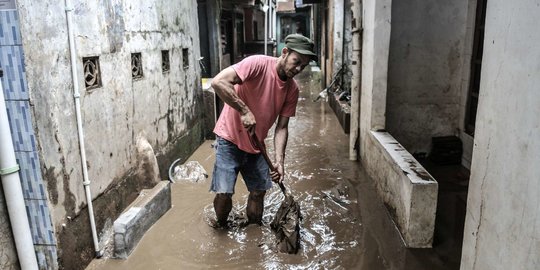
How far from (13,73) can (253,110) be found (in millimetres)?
2062

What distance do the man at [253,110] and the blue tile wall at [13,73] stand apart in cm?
148

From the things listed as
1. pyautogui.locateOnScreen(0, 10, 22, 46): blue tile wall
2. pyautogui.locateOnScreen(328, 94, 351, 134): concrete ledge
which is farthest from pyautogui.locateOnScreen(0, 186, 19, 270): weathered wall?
pyautogui.locateOnScreen(328, 94, 351, 134): concrete ledge

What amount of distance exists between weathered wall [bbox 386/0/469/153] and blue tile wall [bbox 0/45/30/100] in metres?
5.19

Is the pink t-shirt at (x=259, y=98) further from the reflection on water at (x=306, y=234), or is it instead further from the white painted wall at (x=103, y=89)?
the white painted wall at (x=103, y=89)

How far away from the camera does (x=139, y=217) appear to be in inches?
164

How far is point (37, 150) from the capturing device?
3041mm

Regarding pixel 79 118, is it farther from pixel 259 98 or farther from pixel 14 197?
pixel 259 98

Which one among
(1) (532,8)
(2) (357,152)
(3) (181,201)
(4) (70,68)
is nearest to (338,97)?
(2) (357,152)

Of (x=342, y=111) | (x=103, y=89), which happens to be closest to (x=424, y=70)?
(x=342, y=111)

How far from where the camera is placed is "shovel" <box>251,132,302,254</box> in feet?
13.1

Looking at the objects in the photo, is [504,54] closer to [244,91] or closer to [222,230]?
[244,91]

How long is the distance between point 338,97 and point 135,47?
708 centimetres

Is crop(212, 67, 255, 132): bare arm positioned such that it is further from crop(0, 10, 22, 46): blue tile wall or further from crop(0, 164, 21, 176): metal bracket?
crop(0, 164, 21, 176): metal bracket

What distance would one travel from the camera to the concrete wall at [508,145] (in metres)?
1.84
